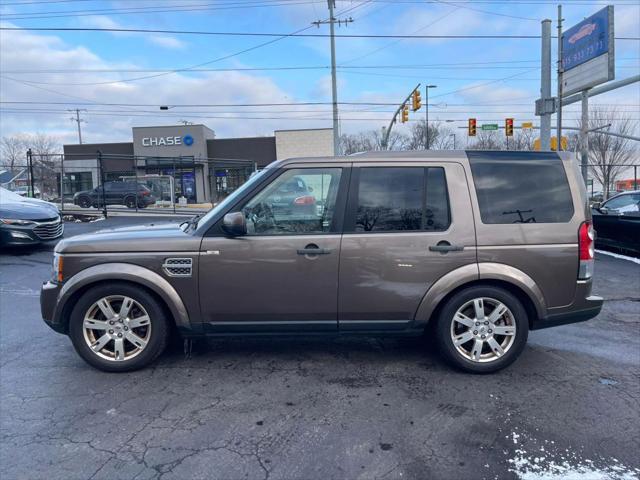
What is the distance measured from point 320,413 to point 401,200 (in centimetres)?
183

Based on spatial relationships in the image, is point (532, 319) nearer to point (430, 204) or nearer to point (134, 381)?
point (430, 204)

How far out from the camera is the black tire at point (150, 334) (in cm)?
382

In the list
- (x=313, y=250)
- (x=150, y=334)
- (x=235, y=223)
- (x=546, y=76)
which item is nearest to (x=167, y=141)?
(x=546, y=76)

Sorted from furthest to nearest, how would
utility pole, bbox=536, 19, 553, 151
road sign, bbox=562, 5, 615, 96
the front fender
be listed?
road sign, bbox=562, 5, 615, 96
utility pole, bbox=536, 19, 553, 151
the front fender

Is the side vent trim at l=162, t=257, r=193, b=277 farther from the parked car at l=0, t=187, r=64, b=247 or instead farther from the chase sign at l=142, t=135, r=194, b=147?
the chase sign at l=142, t=135, r=194, b=147

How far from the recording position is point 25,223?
9.59 metres

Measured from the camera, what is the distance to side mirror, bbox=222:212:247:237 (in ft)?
12.0

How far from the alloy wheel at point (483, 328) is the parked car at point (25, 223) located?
921cm

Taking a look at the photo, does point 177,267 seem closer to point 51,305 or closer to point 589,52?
point 51,305

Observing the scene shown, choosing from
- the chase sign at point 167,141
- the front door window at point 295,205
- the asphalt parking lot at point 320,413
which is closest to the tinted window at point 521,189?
the front door window at point 295,205

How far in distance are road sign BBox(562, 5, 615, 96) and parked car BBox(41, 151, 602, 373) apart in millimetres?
15539

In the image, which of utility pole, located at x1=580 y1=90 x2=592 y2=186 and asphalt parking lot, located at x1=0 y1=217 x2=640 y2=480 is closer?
asphalt parking lot, located at x1=0 y1=217 x2=640 y2=480

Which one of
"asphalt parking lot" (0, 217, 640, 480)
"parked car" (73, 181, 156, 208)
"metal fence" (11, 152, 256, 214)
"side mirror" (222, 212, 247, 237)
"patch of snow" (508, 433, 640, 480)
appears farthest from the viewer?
"parked car" (73, 181, 156, 208)

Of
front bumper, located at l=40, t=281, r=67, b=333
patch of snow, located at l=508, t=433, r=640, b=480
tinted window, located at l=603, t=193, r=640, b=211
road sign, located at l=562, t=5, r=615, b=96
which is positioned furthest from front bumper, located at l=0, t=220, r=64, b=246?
road sign, located at l=562, t=5, r=615, b=96
